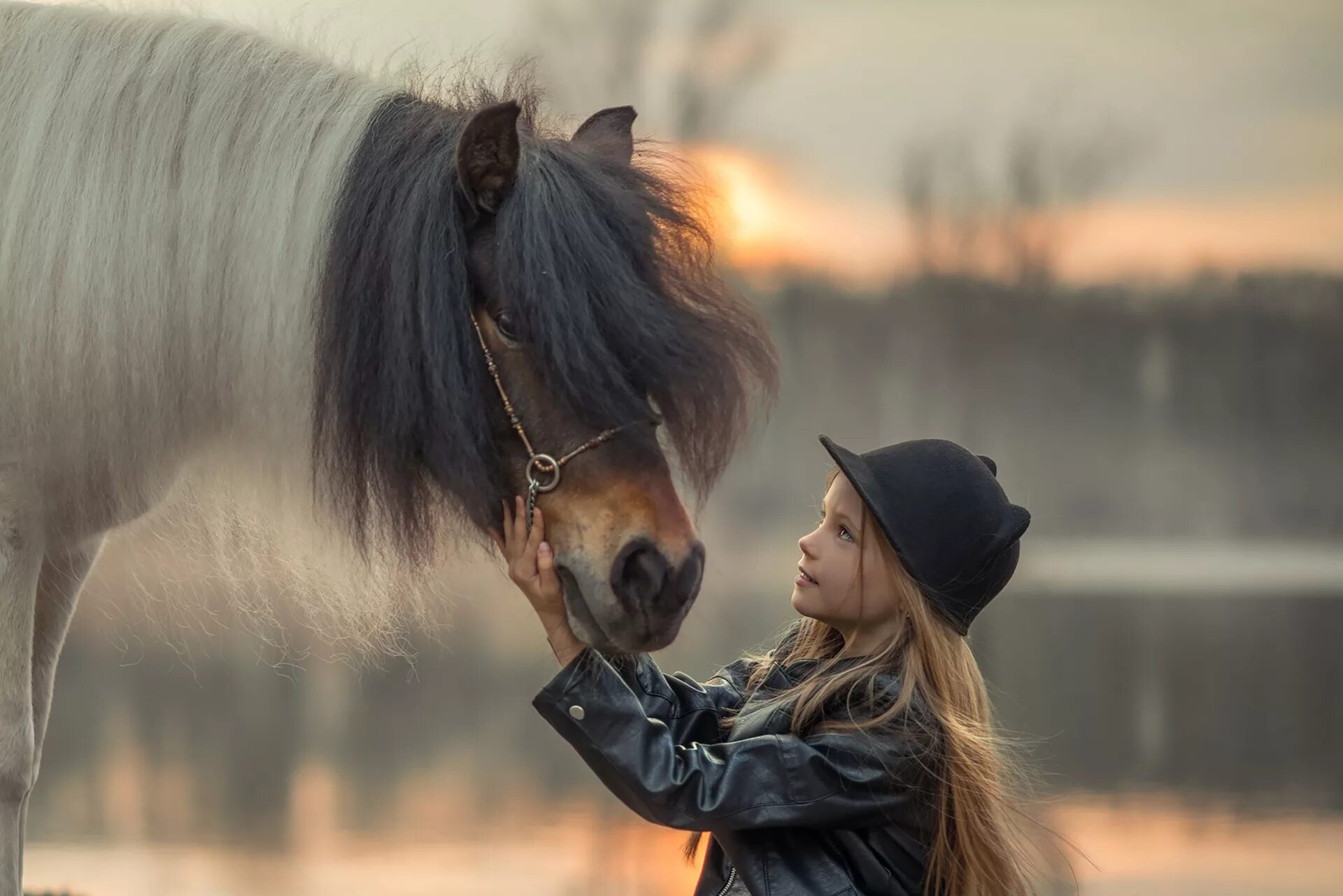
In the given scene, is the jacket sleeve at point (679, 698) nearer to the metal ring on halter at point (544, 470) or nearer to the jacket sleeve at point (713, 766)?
the jacket sleeve at point (713, 766)

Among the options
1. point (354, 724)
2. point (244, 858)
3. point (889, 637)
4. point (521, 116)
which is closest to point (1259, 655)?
point (354, 724)

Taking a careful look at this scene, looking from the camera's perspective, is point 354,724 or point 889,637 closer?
point 889,637

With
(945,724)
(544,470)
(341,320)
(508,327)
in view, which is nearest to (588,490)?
(544,470)

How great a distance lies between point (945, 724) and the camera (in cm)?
105

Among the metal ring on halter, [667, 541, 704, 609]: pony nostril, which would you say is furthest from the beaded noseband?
[667, 541, 704, 609]: pony nostril

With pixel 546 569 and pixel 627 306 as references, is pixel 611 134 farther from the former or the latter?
pixel 546 569

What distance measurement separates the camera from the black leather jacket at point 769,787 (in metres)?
0.99

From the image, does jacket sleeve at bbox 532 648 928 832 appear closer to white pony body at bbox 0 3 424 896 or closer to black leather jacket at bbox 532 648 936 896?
black leather jacket at bbox 532 648 936 896

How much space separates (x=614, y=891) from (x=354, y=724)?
1.41 meters

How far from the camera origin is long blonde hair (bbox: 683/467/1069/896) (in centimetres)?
104

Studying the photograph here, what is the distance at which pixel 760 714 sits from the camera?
1089 millimetres

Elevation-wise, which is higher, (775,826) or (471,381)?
(471,381)

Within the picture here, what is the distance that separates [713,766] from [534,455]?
0.28 m

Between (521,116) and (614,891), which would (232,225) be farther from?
(614,891)
